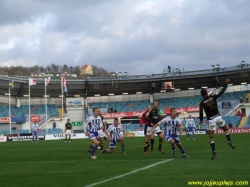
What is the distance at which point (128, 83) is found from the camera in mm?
78062

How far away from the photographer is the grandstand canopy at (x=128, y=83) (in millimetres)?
71100

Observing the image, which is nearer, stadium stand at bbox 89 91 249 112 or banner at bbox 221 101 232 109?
banner at bbox 221 101 232 109

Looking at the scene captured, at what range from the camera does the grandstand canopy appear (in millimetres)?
71100

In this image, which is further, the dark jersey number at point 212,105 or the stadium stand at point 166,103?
the stadium stand at point 166,103

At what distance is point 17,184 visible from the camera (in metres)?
8.48

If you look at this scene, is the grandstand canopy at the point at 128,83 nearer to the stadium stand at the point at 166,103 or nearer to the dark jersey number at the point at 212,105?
the stadium stand at the point at 166,103

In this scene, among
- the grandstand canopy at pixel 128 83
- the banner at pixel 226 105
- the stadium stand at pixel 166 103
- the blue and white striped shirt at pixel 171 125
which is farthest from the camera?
the stadium stand at pixel 166 103

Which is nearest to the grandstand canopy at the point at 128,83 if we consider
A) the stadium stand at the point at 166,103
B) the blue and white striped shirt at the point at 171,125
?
the stadium stand at the point at 166,103

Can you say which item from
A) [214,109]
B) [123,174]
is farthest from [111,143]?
[123,174]

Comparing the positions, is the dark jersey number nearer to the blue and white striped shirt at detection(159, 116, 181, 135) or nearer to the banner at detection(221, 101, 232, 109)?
the blue and white striped shirt at detection(159, 116, 181, 135)

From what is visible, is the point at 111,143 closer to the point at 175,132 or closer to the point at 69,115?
the point at 175,132

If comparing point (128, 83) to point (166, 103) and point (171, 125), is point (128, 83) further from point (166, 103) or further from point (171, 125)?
point (171, 125)

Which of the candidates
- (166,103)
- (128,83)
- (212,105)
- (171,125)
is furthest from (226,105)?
(212,105)

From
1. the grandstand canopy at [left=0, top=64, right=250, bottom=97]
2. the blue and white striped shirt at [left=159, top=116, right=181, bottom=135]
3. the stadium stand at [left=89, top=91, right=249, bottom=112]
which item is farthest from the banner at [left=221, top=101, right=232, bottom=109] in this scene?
the blue and white striped shirt at [left=159, top=116, right=181, bottom=135]
